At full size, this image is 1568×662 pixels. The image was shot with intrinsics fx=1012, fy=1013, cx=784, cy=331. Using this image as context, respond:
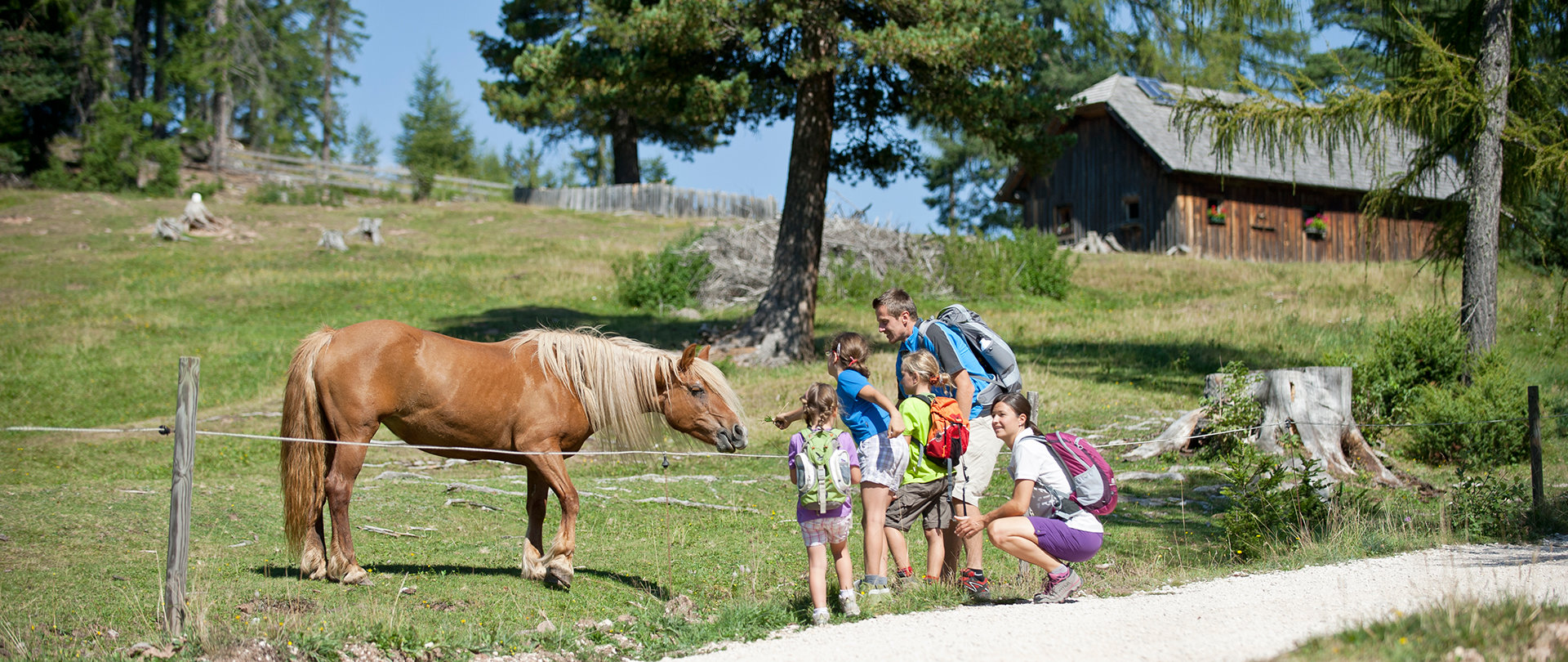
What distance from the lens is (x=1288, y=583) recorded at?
5.77 metres

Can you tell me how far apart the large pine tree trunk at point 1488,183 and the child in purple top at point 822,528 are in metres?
9.74

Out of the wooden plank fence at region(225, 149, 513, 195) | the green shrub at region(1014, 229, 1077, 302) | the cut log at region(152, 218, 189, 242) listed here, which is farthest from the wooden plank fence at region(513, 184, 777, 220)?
the green shrub at region(1014, 229, 1077, 302)

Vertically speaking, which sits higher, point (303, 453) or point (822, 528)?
point (303, 453)

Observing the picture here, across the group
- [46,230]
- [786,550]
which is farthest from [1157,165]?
[46,230]

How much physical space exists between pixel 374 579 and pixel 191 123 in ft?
142

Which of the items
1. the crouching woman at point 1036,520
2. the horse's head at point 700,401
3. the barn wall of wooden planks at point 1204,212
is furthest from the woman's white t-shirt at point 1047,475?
the barn wall of wooden planks at point 1204,212

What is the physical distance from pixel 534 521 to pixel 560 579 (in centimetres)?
58

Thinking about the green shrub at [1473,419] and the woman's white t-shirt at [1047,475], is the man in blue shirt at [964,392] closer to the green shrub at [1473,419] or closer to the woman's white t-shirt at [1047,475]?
the woman's white t-shirt at [1047,475]

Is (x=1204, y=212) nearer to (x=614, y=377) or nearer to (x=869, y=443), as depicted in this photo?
(x=614, y=377)

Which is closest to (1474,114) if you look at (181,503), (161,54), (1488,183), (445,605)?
(1488,183)

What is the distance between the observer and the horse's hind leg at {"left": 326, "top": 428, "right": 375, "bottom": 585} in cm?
589

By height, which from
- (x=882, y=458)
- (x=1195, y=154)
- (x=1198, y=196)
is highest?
(x=1195, y=154)

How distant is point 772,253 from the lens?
23.1 m

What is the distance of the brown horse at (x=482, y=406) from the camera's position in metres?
5.99
